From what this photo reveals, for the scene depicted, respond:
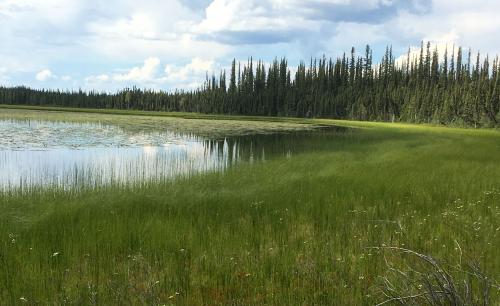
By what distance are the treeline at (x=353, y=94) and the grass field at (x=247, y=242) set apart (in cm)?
7507

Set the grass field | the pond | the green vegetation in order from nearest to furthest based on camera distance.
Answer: the grass field → the pond → the green vegetation

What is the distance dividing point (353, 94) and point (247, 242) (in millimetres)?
134012

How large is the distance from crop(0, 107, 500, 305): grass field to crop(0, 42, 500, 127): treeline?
246ft

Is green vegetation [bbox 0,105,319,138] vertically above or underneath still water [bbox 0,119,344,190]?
above

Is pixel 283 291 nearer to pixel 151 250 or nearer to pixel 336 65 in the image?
pixel 151 250

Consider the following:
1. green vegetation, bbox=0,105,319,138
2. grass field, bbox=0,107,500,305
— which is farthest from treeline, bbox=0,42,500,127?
grass field, bbox=0,107,500,305

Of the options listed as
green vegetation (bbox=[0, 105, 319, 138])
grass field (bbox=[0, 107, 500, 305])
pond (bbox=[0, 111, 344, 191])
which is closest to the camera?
grass field (bbox=[0, 107, 500, 305])

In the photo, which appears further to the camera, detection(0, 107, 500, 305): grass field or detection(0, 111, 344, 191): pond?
detection(0, 111, 344, 191): pond

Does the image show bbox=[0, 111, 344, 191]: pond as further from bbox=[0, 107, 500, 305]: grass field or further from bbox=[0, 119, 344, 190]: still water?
bbox=[0, 107, 500, 305]: grass field

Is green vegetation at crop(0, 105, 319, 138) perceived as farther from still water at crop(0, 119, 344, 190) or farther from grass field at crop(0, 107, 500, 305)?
grass field at crop(0, 107, 500, 305)

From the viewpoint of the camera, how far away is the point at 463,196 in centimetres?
1411

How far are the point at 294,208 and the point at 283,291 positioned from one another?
589 cm

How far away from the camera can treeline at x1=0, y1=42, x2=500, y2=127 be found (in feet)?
294

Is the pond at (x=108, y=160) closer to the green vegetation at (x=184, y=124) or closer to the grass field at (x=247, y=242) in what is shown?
the grass field at (x=247, y=242)
